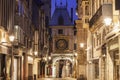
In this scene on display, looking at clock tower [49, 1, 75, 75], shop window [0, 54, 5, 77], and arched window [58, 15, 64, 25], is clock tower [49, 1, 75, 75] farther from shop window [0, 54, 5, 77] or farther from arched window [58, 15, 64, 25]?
shop window [0, 54, 5, 77]

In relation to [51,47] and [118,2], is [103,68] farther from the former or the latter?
[51,47]

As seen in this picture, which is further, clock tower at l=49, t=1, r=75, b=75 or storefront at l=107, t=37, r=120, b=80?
clock tower at l=49, t=1, r=75, b=75

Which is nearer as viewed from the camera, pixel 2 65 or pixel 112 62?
pixel 112 62

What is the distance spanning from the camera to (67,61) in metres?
105

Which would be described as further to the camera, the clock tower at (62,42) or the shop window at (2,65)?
the clock tower at (62,42)

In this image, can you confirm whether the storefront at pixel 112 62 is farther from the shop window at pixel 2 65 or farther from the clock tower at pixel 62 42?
the clock tower at pixel 62 42

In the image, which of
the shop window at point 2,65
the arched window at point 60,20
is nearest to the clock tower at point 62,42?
the arched window at point 60,20

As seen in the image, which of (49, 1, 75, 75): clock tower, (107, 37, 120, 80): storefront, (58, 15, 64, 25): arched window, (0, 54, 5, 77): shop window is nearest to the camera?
(107, 37, 120, 80): storefront

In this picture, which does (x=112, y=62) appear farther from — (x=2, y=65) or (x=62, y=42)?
(x=62, y=42)

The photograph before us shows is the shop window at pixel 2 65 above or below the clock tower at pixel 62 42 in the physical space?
below

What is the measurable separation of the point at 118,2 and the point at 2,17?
43.3 feet

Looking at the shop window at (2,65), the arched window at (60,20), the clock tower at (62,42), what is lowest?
the shop window at (2,65)

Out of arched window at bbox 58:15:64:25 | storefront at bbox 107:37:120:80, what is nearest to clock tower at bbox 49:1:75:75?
arched window at bbox 58:15:64:25

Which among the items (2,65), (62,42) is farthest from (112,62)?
(62,42)
